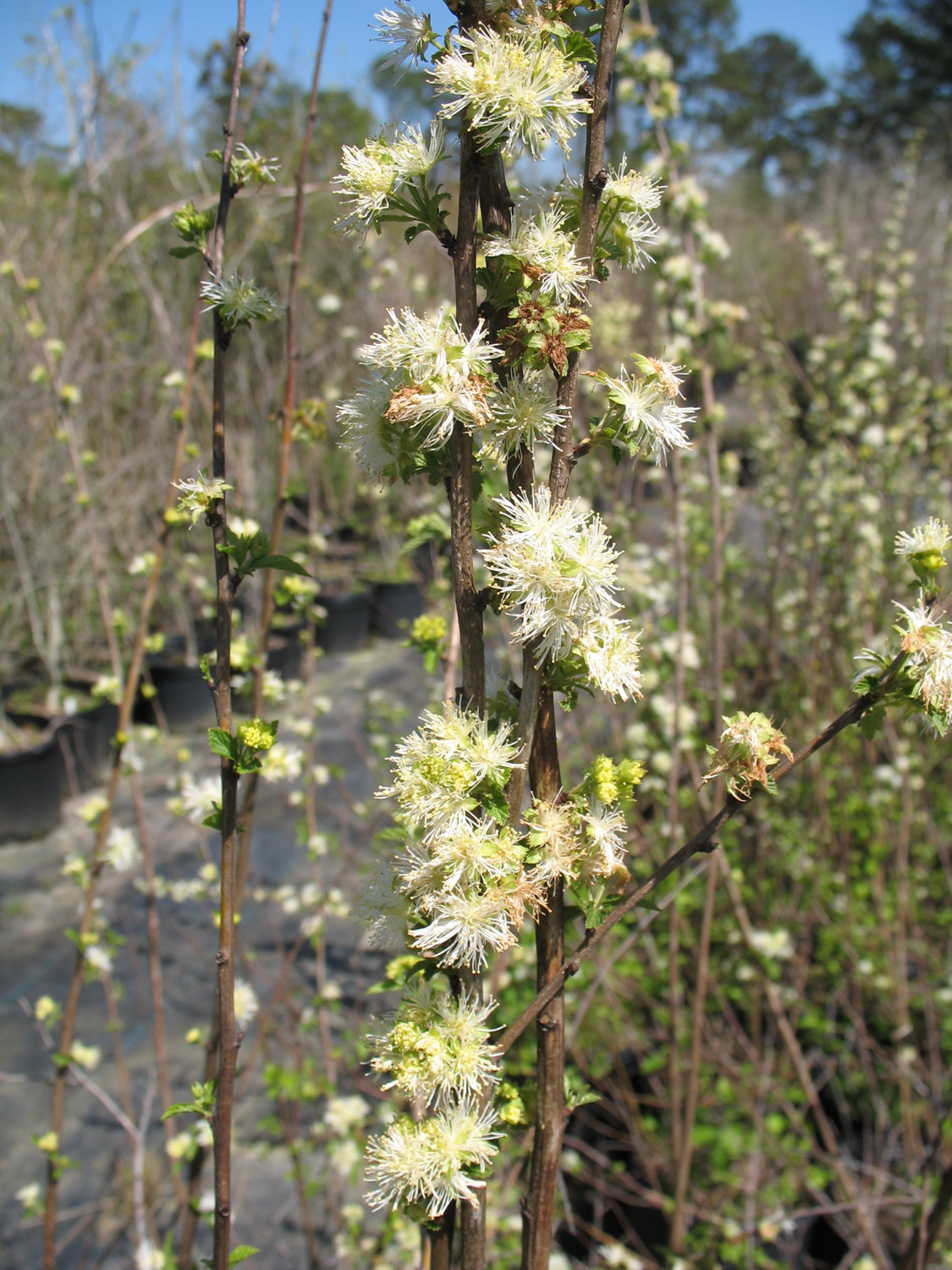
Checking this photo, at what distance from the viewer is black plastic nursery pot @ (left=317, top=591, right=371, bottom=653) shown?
5.95 metres

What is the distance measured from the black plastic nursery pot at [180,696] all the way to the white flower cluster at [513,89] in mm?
4703

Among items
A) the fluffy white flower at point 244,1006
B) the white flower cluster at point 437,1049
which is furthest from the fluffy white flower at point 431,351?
the fluffy white flower at point 244,1006

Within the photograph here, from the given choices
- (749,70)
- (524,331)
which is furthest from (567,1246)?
(749,70)

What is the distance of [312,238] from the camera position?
290 inches

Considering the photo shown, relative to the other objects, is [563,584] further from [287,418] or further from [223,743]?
[287,418]

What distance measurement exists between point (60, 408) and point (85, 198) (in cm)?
437

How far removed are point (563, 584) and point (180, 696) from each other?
4.82 m

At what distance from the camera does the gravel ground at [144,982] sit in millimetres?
2156

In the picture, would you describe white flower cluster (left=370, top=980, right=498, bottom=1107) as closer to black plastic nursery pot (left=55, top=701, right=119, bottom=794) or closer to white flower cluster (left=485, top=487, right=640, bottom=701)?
white flower cluster (left=485, top=487, right=640, bottom=701)

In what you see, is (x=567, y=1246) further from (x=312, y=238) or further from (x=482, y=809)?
(x=312, y=238)

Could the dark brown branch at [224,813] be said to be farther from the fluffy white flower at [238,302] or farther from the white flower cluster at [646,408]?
the white flower cluster at [646,408]

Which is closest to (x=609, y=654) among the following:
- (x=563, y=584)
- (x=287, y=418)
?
(x=563, y=584)

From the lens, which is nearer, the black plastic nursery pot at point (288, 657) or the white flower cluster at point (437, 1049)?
the white flower cluster at point (437, 1049)

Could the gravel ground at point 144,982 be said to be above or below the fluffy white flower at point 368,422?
below
